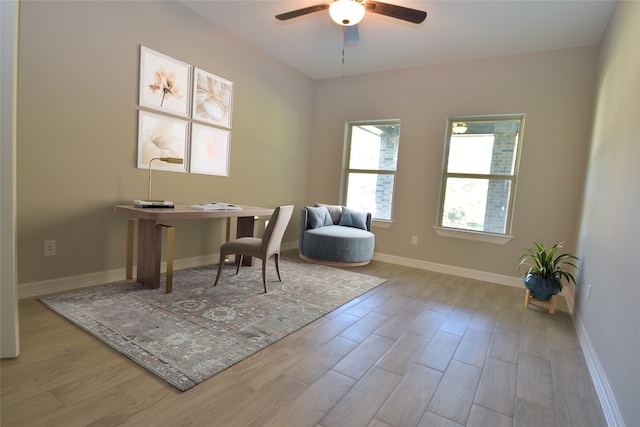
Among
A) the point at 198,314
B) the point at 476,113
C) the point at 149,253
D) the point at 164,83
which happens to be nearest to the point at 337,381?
the point at 198,314

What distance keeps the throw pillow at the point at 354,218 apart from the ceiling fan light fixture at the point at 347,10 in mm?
2632

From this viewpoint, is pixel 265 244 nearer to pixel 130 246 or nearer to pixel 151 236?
pixel 151 236

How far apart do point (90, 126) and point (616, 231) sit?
3871 mm

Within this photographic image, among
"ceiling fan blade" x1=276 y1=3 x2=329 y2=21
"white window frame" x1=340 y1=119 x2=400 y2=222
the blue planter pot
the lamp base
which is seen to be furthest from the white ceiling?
the blue planter pot

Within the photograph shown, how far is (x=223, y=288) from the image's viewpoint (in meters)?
2.95

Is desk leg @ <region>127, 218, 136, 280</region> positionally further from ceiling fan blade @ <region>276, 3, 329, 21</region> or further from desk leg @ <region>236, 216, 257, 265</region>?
ceiling fan blade @ <region>276, 3, 329, 21</region>

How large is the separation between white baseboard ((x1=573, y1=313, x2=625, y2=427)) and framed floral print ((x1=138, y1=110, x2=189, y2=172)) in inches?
145

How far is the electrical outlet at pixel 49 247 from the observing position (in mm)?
2562

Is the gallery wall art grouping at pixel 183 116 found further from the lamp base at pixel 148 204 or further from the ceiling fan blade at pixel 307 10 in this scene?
the ceiling fan blade at pixel 307 10

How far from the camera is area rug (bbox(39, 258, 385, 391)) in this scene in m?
1.80

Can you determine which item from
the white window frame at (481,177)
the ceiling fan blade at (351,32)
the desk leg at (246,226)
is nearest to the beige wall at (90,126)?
the desk leg at (246,226)

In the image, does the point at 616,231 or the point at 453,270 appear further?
the point at 453,270

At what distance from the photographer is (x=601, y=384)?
1734 mm

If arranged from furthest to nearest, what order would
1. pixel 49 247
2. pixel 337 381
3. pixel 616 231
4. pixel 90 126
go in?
1. pixel 90 126
2. pixel 49 247
3. pixel 616 231
4. pixel 337 381
